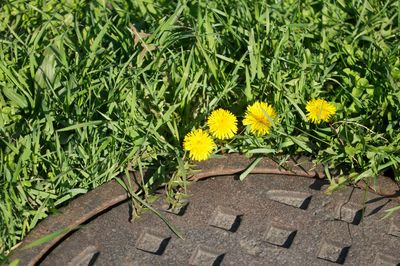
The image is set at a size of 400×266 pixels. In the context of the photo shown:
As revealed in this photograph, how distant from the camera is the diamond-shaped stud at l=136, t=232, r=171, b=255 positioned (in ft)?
7.10

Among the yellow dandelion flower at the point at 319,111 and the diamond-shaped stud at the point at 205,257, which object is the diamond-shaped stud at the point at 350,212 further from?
the diamond-shaped stud at the point at 205,257

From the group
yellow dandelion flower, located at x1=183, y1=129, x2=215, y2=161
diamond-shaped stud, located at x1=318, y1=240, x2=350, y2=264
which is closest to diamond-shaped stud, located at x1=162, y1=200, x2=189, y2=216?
yellow dandelion flower, located at x1=183, y1=129, x2=215, y2=161

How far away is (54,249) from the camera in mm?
2188

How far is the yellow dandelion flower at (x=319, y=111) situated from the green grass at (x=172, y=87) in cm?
5

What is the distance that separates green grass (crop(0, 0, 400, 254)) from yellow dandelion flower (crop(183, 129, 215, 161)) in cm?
6

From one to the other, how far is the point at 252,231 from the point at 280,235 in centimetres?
8

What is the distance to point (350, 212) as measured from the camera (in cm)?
223

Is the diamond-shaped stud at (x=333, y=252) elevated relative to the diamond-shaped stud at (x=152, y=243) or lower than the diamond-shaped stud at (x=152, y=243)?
elevated

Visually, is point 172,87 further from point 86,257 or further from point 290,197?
point 86,257

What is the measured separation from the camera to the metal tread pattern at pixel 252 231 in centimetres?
212

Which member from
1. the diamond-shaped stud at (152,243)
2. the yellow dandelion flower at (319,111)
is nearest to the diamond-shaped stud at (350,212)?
the yellow dandelion flower at (319,111)

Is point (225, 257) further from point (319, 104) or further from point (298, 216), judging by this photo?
point (319, 104)

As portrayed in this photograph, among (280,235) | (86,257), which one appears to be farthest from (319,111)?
(86,257)

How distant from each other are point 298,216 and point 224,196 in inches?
9.4
